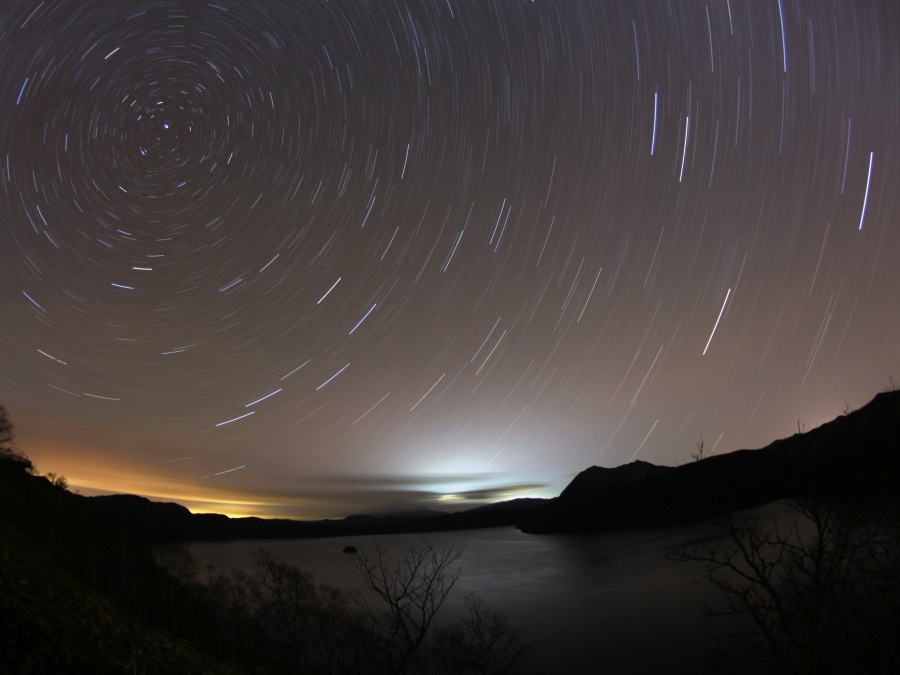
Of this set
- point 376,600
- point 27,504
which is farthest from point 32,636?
point 376,600

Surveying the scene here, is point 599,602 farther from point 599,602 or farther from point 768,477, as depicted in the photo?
point 768,477

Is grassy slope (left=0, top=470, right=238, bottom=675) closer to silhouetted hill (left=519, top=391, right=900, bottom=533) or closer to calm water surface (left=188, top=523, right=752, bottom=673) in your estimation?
calm water surface (left=188, top=523, right=752, bottom=673)

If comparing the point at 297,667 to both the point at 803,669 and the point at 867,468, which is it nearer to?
the point at 803,669

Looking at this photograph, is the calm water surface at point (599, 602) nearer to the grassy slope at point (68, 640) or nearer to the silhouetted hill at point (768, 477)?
the silhouetted hill at point (768, 477)

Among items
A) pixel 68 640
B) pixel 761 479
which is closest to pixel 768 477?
pixel 761 479

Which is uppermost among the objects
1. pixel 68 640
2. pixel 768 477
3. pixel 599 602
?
pixel 68 640

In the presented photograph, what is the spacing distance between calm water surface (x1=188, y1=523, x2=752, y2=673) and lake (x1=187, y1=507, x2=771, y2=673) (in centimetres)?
9

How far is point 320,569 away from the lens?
92.4 metres

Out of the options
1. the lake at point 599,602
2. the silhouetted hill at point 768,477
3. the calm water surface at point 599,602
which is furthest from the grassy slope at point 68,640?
the silhouetted hill at point 768,477

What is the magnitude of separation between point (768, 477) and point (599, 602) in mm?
109943

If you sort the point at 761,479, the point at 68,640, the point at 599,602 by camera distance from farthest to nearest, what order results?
the point at 761,479 < the point at 599,602 < the point at 68,640

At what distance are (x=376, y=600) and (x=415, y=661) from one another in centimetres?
2964

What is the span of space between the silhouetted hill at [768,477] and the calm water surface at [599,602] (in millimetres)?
16009

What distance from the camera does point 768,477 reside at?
458 ft
